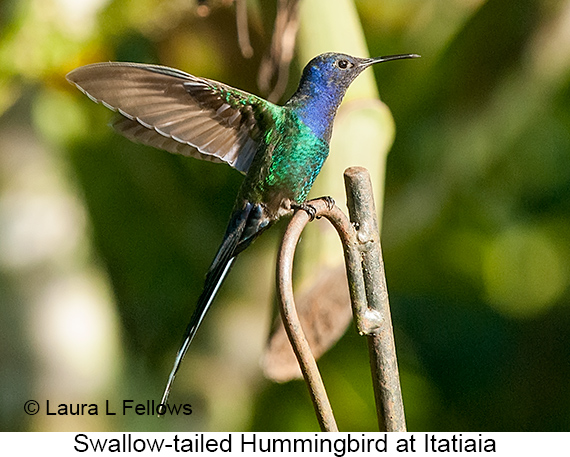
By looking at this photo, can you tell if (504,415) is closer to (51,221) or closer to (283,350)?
(283,350)

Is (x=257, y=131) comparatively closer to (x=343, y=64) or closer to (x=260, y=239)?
(x=343, y=64)

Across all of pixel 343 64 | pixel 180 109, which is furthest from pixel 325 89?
pixel 180 109

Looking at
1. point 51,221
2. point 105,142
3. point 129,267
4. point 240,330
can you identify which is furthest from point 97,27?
point 240,330

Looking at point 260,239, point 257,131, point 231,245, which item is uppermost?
point 257,131

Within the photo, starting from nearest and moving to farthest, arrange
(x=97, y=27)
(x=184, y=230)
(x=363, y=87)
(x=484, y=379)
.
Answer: (x=363, y=87), (x=97, y=27), (x=184, y=230), (x=484, y=379)

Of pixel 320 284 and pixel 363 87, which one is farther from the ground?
pixel 363 87

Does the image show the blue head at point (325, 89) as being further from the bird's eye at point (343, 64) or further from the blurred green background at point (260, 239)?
the blurred green background at point (260, 239)

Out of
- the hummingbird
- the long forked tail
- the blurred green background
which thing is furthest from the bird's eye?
the blurred green background
